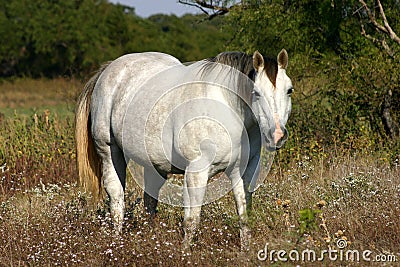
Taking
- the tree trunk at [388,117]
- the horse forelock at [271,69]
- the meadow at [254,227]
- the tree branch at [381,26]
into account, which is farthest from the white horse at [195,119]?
the tree trunk at [388,117]

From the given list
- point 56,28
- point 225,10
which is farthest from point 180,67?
point 56,28

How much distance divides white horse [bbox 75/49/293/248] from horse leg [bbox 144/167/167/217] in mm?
30

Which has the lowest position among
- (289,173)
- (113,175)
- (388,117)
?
(289,173)

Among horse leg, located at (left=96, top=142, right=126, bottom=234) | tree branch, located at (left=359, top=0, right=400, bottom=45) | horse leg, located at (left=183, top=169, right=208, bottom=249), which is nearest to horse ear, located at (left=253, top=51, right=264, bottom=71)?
horse leg, located at (left=183, top=169, right=208, bottom=249)

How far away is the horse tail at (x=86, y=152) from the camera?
5855 mm

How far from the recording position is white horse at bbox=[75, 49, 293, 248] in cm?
410

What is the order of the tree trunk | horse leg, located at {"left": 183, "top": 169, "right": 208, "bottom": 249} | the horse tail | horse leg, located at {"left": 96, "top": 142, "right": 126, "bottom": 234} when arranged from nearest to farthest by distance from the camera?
horse leg, located at {"left": 183, "top": 169, "right": 208, "bottom": 249}, horse leg, located at {"left": 96, "top": 142, "right": 126, "bottom": 234}, the horse tail, the tree trunk

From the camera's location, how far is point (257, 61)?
4.09 m

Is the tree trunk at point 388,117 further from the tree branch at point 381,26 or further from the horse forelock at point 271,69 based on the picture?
the horse forelock at point 271,69

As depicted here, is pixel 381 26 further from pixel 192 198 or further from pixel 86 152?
pixel 192 198

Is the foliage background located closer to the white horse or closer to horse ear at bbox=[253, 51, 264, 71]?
the white horse

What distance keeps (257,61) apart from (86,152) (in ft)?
8.08

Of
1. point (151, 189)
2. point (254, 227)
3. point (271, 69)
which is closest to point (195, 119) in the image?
point (271, 69)

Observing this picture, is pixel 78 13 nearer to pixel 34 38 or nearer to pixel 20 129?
pixel 34 38
